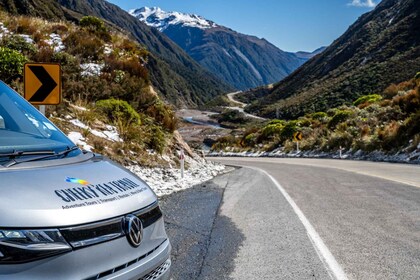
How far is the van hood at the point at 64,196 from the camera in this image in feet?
6.98

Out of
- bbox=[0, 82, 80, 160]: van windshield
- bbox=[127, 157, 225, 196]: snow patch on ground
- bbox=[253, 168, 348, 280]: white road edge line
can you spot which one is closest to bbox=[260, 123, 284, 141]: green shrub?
bbox=[127, 157, 225, 196]: snow patch on ground

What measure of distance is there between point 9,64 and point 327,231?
9074 mm

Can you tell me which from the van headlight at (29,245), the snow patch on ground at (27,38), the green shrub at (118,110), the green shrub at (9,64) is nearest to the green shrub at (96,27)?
the snow patch on ground at (27,38)

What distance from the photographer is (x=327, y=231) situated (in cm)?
589

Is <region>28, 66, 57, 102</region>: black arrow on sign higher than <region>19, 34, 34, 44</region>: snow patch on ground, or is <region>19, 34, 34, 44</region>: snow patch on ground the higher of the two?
<region>19, 34, 34, 44</region>: snow patch on ground

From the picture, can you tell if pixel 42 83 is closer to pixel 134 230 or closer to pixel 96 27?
pixel 134 230

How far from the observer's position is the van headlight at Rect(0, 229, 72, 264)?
78.5 inches

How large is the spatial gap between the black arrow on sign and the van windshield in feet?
10.3

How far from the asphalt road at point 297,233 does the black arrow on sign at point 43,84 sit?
2876mm

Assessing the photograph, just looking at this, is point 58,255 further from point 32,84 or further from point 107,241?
point 32,84

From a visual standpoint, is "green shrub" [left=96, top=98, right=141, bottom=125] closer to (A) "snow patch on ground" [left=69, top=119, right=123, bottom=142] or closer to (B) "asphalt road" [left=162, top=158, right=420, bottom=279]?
(A) "snow patch on ground" [left=69, top=119, right=123, bottom=142]

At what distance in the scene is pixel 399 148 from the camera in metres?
19.9

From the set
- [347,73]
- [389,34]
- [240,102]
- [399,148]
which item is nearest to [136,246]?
[399,148]

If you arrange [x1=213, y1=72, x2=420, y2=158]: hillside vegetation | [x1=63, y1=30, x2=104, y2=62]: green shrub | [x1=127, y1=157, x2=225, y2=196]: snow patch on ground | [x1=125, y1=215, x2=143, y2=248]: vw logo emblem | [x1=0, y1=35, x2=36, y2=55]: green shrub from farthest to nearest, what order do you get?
1. [x1=213, y1=72, x2=420, y2=158]: hillside vegetation
2. [x1=63, y1=30, x2=104, y2=62]: green shrub
3. [x1=0, y1=35, x2=36, y2=55]: green shrub
4. [x1=127, y1=157, x2=225, y2=196]: snow patch on ground
5. [x1=125, y1=215, x2=143, y2=248]: vw logo emblem
